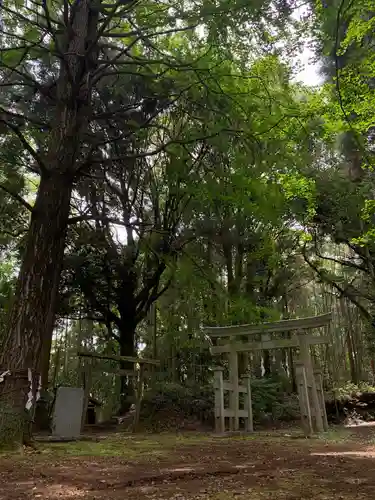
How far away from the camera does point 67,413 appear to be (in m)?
7.55

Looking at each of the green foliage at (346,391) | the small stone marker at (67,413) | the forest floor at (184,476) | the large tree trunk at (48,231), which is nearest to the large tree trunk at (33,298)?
the large tree trunk at (48,231)

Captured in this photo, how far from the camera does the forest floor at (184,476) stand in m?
2.73

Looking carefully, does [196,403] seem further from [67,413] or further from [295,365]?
[67,413]

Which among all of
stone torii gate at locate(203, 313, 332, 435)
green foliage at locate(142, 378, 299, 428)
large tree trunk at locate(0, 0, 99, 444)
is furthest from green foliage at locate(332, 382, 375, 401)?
large tree trunk at locate(0, 0, 99, 444)

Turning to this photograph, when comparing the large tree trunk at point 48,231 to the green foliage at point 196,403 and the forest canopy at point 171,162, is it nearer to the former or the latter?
the forest canopy at point 171,162

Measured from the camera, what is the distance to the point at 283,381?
48.6 feet

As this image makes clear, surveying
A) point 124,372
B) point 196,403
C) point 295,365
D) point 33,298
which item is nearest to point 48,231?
point 33,298

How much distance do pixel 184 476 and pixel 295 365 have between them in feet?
19.2

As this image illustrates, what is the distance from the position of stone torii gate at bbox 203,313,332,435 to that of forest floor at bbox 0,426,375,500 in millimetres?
3589

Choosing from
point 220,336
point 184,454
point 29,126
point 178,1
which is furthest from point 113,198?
point 184,454

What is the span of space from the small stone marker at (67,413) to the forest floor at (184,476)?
2.65 meters

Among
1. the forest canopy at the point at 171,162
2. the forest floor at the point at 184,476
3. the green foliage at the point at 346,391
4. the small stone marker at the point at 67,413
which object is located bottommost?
the forest floor at the point at 184,476

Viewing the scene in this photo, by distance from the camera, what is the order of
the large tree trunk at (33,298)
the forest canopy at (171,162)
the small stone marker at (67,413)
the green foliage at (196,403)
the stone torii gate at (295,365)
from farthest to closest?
the green foliage at (196,403) → the stone torii gate at (295,365) → the small stone marker at (67,413) → the forest canopy at (171,162) → the large tree trunk at (33,298)

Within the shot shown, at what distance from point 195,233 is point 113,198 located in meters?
2.36
